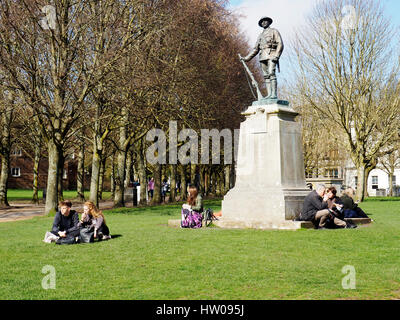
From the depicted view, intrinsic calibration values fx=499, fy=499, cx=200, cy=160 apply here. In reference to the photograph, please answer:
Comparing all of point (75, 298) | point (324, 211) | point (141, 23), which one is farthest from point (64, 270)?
point (141, 23)

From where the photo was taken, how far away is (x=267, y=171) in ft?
50.1

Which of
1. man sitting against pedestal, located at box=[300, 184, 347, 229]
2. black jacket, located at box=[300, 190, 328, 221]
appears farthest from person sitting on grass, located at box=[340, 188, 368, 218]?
black jacket, located at box=[300, 190, 328, 221]

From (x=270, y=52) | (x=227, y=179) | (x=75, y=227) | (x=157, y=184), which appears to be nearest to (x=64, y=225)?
(x=75, y=227)

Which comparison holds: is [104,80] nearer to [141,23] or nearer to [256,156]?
[141,23]

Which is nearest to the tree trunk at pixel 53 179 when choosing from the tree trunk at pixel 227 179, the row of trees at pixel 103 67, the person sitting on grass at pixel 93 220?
the row of trees at pixel 103 67

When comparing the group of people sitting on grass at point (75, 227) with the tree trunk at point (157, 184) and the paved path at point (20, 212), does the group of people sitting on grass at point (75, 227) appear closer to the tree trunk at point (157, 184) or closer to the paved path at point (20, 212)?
the paved path at point (20, 212)

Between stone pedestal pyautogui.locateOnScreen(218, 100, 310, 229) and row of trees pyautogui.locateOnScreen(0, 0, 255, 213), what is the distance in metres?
8.68

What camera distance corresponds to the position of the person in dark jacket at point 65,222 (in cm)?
1188

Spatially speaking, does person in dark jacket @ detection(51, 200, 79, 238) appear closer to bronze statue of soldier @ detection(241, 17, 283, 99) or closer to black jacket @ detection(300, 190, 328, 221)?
black jacket @ detection(300, 190, 328, 221)

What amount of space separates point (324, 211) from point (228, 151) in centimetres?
2617

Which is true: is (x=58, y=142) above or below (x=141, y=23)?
below

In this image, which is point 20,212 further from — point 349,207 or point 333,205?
point 333,205

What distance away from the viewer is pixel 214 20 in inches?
1175

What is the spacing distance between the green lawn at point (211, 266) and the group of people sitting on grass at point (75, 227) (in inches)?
13.9
